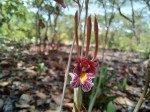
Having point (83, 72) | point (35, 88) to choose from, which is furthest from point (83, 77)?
point (35, 88)

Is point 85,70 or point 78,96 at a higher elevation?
point 85,70

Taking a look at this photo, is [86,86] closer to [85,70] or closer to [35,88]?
[85,70]

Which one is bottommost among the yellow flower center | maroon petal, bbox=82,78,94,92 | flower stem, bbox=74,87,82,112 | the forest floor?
the forest floor

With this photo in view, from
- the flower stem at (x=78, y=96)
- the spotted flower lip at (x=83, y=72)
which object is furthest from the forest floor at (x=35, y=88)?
the spotted flower lip at (x=83, y=72)

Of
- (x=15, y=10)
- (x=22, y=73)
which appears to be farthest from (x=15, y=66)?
(x=15, y=10)

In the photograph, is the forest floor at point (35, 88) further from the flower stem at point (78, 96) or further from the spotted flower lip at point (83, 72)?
the spotted flower lip at point (83, 72)

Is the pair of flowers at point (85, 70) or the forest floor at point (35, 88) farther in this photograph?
the forest floor at point (35, 88)

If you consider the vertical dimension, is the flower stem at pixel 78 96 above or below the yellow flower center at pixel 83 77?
below

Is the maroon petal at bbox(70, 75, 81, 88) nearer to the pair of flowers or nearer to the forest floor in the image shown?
the pair of flowers

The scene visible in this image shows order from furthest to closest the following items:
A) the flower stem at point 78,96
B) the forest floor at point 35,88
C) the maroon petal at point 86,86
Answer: the forest floor at point 35,88 < the flower stem at point 78,96 < the maroon petal at point 86,86

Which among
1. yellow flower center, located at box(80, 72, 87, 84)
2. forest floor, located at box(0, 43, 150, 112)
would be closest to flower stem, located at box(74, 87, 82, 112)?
yellow flower center, located at box(80, 72, 87, 84)

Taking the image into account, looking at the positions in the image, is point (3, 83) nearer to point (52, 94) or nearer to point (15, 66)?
point (52, 94)

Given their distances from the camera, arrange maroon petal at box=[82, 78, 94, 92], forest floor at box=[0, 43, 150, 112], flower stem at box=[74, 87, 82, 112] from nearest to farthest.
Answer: maroon petal at box=[82, 78, 94, 92]
flower stem at box=[74, 87, 82, 112]
forest floor at box=[0, 43, 150, 112]
